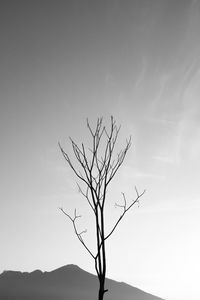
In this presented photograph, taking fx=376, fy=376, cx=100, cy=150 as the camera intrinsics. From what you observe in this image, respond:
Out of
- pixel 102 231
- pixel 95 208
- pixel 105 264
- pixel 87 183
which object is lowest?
pixel 105 264

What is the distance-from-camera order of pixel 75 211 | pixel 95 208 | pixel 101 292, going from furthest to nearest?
pixel 75 211 → pixel 95 208 → pixel 101 292

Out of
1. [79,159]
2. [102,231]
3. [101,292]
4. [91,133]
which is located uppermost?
[91,133]

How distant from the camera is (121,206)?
8.38 m

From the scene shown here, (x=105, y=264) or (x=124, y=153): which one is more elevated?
(x=124, y=153)

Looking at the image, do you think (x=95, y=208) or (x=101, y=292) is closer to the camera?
(x=101, y=292)

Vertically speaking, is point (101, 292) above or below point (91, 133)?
below

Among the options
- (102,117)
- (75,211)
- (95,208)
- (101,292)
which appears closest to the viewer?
(101,292)

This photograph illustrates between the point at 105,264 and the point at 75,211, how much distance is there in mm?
1557

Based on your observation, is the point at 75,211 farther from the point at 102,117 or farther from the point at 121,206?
the point at 102,117

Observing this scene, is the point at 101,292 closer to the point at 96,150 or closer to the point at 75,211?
the point at 75,211

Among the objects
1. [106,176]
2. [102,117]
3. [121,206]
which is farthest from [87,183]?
[102,117]

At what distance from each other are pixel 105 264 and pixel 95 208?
1.14 metres

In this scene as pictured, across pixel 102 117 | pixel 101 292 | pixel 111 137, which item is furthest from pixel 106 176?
pixel 101 292

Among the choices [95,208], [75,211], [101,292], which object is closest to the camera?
[101,292]
